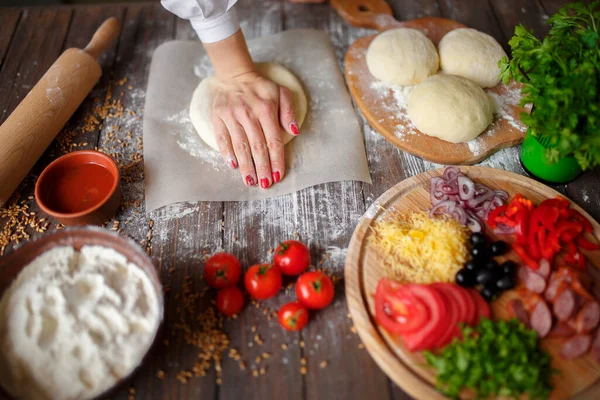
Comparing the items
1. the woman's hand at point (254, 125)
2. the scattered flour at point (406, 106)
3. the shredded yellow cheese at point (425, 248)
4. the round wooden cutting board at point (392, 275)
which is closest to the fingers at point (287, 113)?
the woman's hand at point (254, 125)

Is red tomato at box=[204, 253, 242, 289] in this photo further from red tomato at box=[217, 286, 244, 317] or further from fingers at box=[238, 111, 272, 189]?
fingers at box=[238, 111, 272, 189]

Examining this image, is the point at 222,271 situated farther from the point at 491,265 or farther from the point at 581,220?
the point at 581,220

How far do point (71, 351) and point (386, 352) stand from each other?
1.22 metres

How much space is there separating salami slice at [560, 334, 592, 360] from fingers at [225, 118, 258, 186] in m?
1.62

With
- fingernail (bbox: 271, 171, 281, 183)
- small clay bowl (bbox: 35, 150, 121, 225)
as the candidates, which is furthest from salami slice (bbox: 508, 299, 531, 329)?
small clay bowl (bbox: 35, 150, 121, 225)

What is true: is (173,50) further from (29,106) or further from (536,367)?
(536,367)

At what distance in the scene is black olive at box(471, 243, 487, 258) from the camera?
197 centimetres

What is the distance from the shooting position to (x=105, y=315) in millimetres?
1756

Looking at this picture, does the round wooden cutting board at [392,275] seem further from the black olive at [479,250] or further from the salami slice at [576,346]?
the black olive at [479,250]

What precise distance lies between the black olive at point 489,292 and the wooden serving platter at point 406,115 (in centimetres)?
81

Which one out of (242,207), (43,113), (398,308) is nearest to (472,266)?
(398,308)

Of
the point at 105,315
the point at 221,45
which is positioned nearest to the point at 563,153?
the point at 221,45

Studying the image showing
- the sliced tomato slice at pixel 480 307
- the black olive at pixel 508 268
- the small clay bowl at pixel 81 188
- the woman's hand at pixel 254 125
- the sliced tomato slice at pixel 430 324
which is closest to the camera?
the sliced tomato slice at pixel 430 324

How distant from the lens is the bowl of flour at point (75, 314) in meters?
1.66
